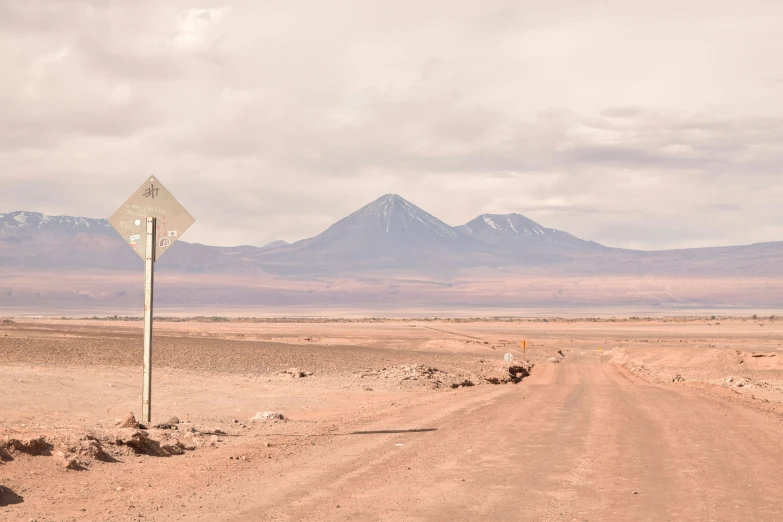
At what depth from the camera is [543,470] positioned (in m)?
12.0

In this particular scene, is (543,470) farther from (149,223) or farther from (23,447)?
(149,223)

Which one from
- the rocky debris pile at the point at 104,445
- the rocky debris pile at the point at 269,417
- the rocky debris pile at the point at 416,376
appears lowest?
the rocky debris pile at the point at 416,376

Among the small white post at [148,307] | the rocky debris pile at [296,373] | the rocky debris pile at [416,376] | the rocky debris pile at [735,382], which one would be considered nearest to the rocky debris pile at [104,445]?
the small white post at [148,307]

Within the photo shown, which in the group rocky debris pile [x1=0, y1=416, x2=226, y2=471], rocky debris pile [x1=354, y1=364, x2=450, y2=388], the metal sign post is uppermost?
the metal sign post

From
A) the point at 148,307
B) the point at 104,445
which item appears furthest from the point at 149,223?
the point at 104,445

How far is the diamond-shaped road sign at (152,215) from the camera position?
1534 cm

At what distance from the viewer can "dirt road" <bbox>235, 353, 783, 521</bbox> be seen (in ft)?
31.3

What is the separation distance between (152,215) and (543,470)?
892 cm

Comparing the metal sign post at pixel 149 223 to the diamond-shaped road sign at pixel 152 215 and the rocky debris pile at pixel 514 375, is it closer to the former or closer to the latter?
the diamond-shaped road sign at pixel 152 215

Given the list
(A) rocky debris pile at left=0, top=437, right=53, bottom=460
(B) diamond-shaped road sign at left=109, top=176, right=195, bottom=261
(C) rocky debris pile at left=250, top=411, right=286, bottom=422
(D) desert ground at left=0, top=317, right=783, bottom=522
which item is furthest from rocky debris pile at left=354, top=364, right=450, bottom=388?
(A) rocky debris pile at left=0, top=437, right=53, bottom=460

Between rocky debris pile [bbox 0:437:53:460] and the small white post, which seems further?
the small white post

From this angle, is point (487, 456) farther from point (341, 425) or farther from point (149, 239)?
point (149, 239)

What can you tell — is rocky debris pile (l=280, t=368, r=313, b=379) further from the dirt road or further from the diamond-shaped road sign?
the diamond-shaped road sign

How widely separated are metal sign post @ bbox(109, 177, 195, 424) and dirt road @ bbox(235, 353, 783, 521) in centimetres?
430
